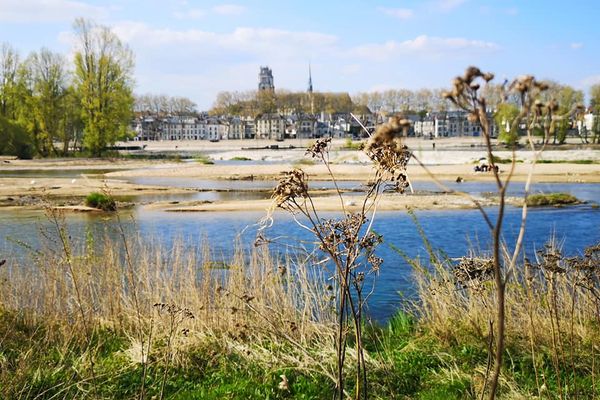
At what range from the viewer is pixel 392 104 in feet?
583

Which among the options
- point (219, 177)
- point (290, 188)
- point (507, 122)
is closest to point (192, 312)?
point (290, 188)

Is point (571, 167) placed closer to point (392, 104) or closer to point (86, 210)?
point (86, 210)

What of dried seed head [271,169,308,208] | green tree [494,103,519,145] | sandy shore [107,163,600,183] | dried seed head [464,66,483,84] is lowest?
sandy shore [107,163,600,183]

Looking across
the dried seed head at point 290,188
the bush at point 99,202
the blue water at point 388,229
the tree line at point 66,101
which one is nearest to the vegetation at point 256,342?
the dried seed head at point 290,188

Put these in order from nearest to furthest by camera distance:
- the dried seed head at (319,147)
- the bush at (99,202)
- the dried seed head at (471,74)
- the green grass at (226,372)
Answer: the dried seed head at (471,74), the dried seed head at (319,147), the green grass at (226,372), the bush at (99,202)

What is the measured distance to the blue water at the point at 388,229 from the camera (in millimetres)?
16891

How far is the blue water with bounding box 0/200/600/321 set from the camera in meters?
16.9

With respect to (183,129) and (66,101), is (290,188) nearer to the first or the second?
(66,101)

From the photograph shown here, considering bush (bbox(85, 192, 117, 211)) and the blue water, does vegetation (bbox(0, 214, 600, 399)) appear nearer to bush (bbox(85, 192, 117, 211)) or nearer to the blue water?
the blue water

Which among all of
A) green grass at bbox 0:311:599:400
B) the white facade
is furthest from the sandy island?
the white facade

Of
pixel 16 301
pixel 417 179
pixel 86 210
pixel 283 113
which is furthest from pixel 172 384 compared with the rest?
pixel 283 113

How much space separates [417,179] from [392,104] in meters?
138

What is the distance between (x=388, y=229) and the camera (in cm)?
2105

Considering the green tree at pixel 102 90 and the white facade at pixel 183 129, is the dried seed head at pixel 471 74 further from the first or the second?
the white facade at pixel 183 129
